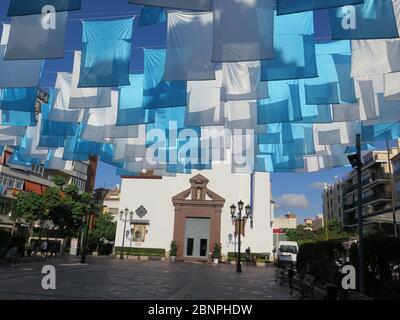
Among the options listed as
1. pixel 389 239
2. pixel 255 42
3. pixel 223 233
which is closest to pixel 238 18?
pixel 255 42

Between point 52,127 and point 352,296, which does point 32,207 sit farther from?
point 352,296

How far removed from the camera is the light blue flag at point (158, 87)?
12570 millimetres

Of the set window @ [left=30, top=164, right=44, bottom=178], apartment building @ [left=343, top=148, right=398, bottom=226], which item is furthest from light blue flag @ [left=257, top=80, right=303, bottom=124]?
apartment building @ [left=343, top=148, right=398, bottom=226]

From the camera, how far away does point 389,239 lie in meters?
10.1

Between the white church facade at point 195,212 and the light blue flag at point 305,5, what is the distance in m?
36.1

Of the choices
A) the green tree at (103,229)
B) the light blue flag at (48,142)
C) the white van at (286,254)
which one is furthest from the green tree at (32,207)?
the white van at (286,254)

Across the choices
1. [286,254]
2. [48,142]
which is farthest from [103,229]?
[48,142]

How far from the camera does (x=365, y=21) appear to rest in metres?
8.77

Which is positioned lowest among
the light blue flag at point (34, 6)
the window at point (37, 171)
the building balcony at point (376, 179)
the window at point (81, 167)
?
the light blue flag at point (34, 6)

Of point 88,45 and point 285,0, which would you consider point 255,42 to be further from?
point 88,45

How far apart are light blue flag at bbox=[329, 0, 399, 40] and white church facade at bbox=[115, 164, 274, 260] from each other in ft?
116

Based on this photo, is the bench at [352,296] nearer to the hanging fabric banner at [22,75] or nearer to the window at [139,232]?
the hanging fabric banner at [22,75]

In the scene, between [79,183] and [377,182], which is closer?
[79,183]

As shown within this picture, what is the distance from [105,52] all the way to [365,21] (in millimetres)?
6894
